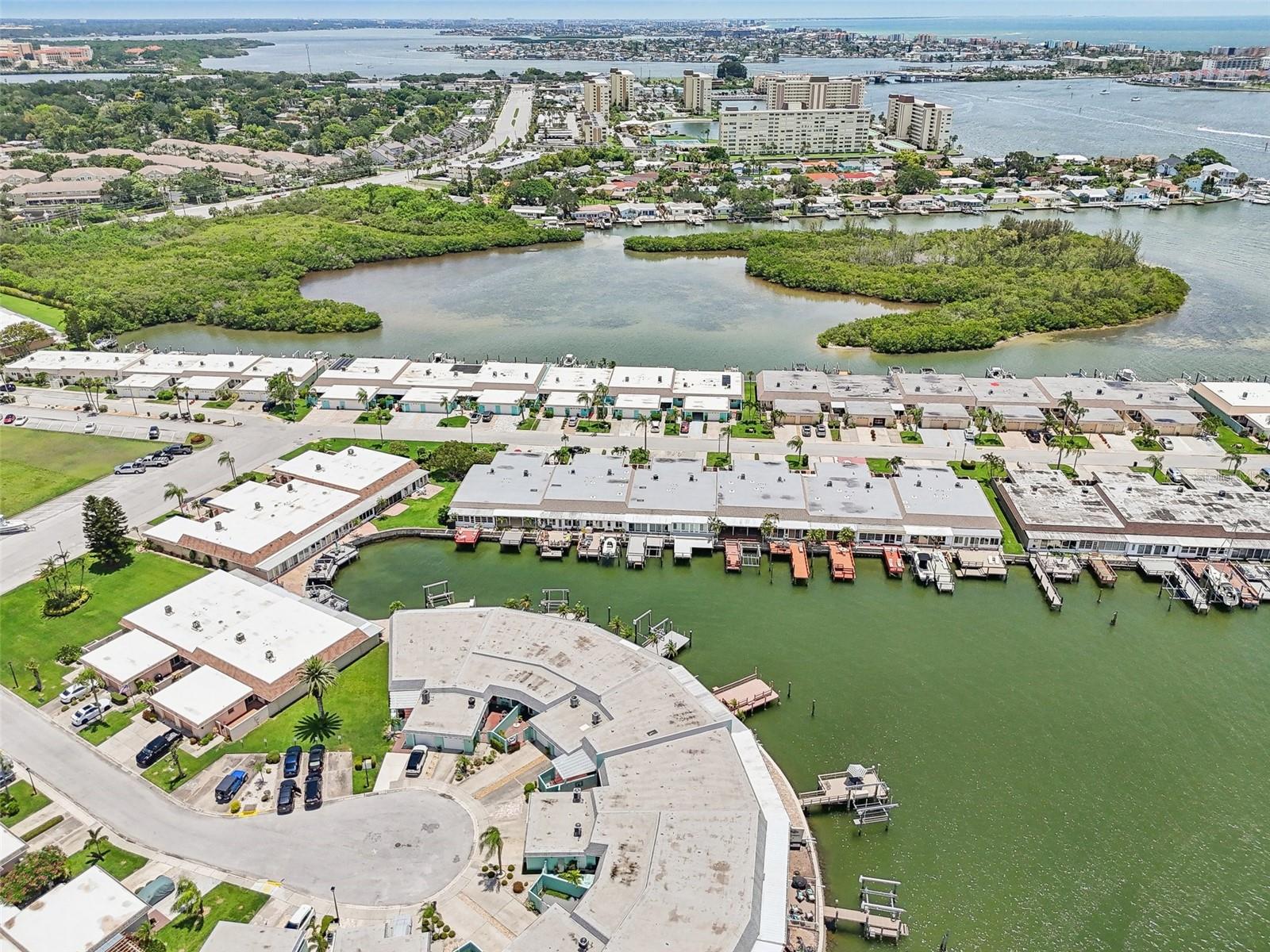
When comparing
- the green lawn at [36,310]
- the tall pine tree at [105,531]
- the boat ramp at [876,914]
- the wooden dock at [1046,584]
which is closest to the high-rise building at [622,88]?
the green lawn at [36,310]

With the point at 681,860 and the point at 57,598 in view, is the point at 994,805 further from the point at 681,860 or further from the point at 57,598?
the point at 57,598

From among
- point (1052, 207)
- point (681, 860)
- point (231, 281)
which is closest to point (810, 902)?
point (681, 860)

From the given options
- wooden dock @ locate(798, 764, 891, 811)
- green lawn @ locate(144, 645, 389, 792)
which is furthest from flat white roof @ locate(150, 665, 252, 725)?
wooden dock @ locate(798, 764, 891, 811)

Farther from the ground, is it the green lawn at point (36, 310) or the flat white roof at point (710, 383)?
the flat white roof at point (710, 383)

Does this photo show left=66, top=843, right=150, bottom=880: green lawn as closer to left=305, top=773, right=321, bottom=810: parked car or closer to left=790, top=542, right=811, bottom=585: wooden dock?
left=305, top=773, right=321, bottom=810: parked car

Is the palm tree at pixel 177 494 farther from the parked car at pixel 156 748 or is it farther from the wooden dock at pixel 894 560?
the wooden dock at pixel 894 560
